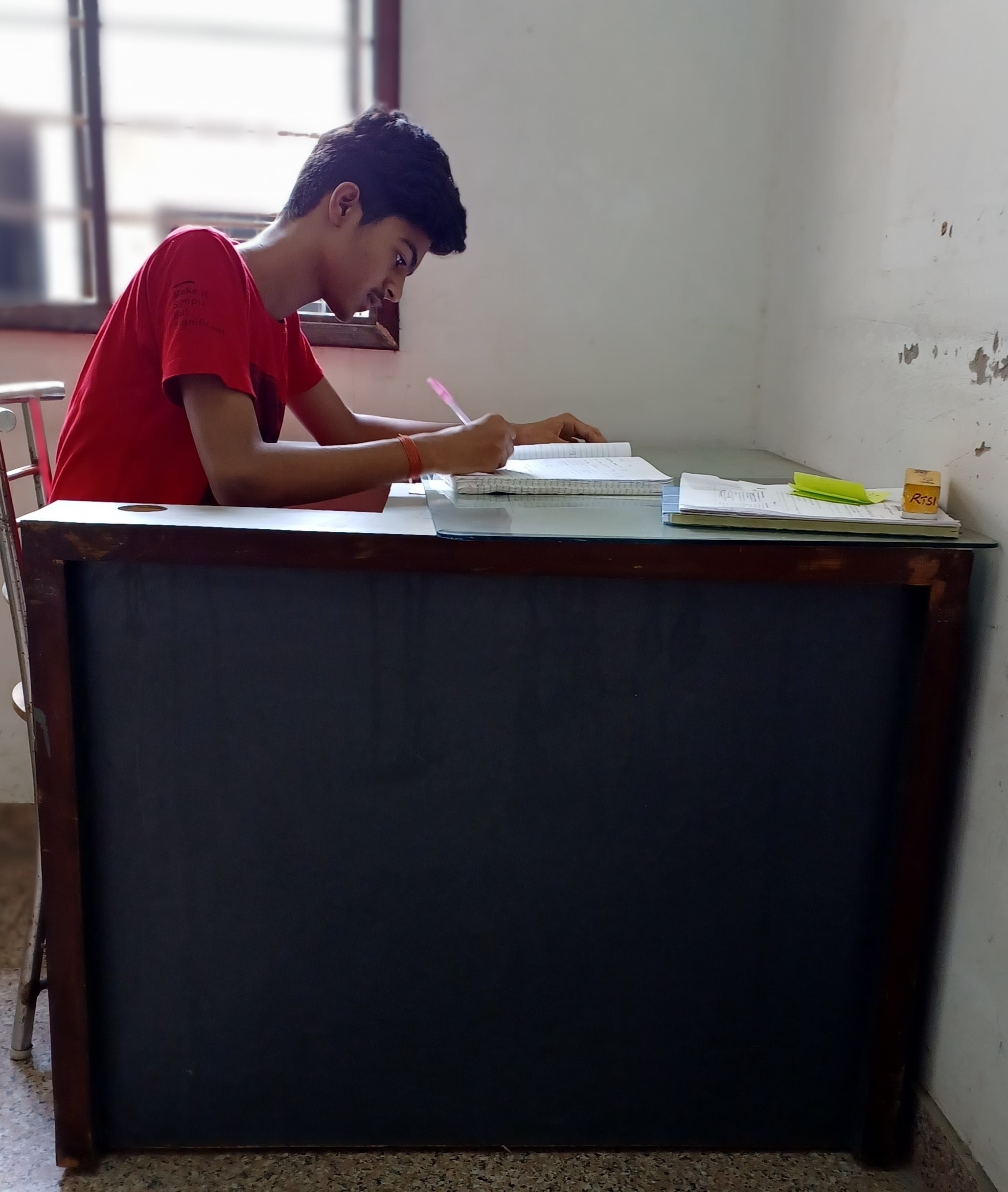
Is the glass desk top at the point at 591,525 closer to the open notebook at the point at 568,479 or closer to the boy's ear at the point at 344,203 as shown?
the open notebook at the point at 568,479

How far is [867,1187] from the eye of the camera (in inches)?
42.4

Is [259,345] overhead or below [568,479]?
overhead

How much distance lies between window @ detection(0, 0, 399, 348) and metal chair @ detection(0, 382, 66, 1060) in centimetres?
43

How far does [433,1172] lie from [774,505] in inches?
32.8

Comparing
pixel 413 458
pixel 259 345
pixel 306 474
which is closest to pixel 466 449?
pixel 413 458

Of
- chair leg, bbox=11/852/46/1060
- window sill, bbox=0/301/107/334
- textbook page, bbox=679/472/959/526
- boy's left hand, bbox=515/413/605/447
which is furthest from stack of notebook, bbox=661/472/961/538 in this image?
window sill, bbox=0/301/107/334

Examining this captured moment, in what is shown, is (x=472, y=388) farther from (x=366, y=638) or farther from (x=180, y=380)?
(x=366, y=638)

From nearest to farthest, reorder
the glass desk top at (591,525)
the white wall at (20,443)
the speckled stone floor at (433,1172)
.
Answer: the glass desk top at (591,525) → the speckled stone floor at (433,1172) → the white wall at (20,443)

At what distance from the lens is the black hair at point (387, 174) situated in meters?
1.22

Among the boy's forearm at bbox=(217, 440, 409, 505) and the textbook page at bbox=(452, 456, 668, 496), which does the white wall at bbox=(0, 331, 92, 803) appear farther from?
the textbook page at bbox=(452, 456, 668, 496)

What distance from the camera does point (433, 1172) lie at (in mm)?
1083

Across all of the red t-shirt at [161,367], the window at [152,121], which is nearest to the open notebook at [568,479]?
the red t-shirt at [161,367]

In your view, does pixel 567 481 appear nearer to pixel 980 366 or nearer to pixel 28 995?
pixel 980 366

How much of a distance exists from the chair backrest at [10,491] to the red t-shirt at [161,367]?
2.5 inches
